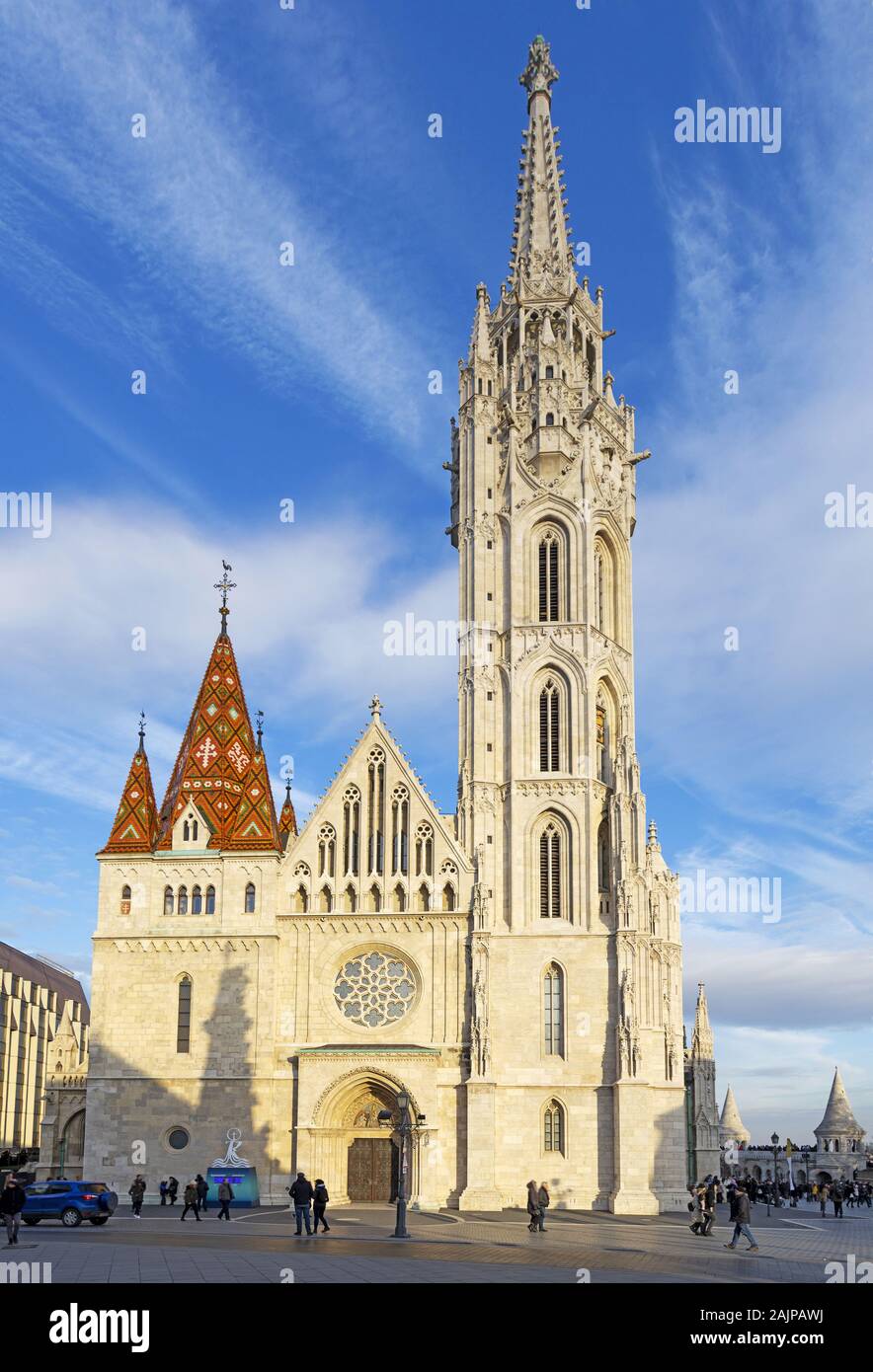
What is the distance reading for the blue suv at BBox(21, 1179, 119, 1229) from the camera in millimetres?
35938

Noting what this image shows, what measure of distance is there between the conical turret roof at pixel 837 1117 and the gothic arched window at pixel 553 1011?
223 feet

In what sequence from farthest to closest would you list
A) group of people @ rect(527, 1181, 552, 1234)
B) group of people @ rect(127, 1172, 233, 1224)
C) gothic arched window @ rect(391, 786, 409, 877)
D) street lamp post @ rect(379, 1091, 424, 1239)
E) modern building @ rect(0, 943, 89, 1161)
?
1. modern building @ rect(0, 943, 89, 1161)
2. gothic arched window @ rect(391, 786, 409, 877)
3. group of people @ rect(127, 1172, 233, 1224)
4. group of people @ rect(527, 1181, 552, 1234)
5. street lamp post @ rect(379, 1091, 424, 1239)

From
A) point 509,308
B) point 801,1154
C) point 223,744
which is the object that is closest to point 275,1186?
point 223,744

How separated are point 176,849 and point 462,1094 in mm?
13668

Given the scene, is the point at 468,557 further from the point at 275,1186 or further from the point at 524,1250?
the point at 524,1250

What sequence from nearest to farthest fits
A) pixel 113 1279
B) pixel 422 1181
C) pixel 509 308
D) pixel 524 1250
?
pixel 113 1279
pixel 524 1250
pixel 422 1181
pixel 509 308

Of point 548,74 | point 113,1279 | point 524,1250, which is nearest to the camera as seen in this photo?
point 113,1279

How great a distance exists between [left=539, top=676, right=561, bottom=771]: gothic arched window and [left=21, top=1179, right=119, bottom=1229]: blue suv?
22.7 m

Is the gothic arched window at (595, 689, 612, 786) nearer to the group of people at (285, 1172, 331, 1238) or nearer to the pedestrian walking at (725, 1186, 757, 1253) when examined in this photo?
the pedestrian walking at (725, 1186, 757, 1253)

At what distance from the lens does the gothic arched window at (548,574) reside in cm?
5409

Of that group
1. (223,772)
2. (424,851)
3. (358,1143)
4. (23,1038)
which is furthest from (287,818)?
(23,1038)

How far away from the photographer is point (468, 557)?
5503cm

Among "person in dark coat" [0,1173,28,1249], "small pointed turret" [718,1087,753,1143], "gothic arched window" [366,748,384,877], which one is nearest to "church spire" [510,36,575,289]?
"gothic arched window" [366,748,384,877]

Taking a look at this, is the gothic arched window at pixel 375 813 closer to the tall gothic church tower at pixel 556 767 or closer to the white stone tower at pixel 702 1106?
the tall gothic church tower at pixel 556 767
